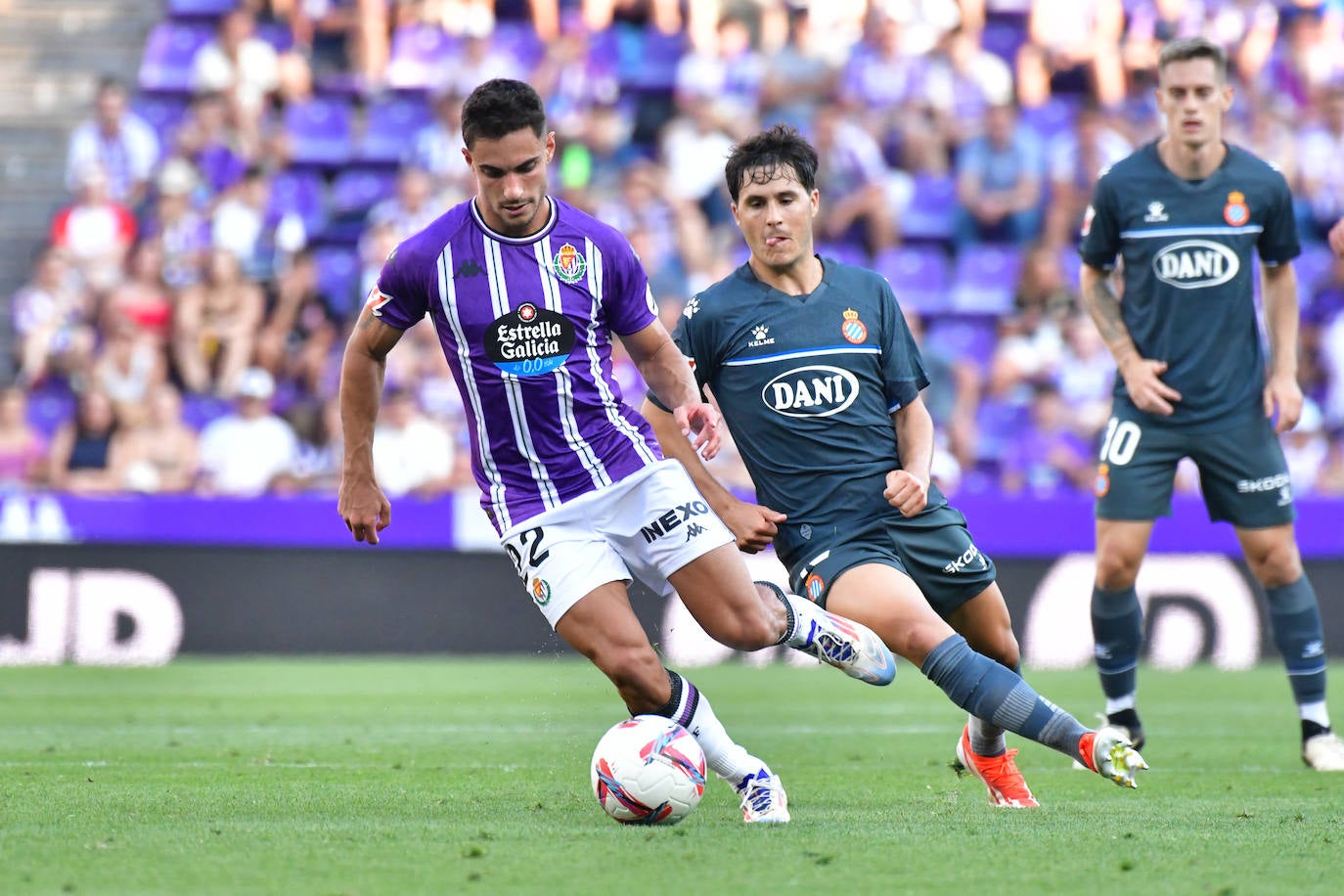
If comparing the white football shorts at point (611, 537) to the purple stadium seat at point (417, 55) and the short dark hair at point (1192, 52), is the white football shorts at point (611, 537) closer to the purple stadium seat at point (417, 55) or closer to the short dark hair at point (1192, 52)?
the short dark hair at point (1192, 52)

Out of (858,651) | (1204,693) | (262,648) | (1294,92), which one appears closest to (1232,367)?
(858,651)

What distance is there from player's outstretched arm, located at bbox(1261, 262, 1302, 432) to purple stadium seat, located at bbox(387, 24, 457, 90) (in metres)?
10.8

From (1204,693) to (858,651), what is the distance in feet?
18.7

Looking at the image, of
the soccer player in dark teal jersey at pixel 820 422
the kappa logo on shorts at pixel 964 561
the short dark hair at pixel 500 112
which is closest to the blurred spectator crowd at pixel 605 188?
the soccer player in dark teal jersey at pixel 820 422

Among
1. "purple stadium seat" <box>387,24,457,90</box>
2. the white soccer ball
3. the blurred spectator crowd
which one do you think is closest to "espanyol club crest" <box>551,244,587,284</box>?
the white soccer ball

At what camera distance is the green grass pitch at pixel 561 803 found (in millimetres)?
4254

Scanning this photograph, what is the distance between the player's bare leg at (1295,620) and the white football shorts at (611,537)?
261 cm

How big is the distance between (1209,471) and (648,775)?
3.06 meters

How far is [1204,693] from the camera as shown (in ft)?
34.7

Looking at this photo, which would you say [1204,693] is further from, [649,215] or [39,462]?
[39,462]

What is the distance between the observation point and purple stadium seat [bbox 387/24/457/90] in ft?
54.9

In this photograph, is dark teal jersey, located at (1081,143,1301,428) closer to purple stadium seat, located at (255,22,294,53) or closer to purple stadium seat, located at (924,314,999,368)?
purple stadium seat, located at (924,314,999,368)

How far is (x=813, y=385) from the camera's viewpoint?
19.6ft

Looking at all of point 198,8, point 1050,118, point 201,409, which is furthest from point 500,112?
point 198,8
